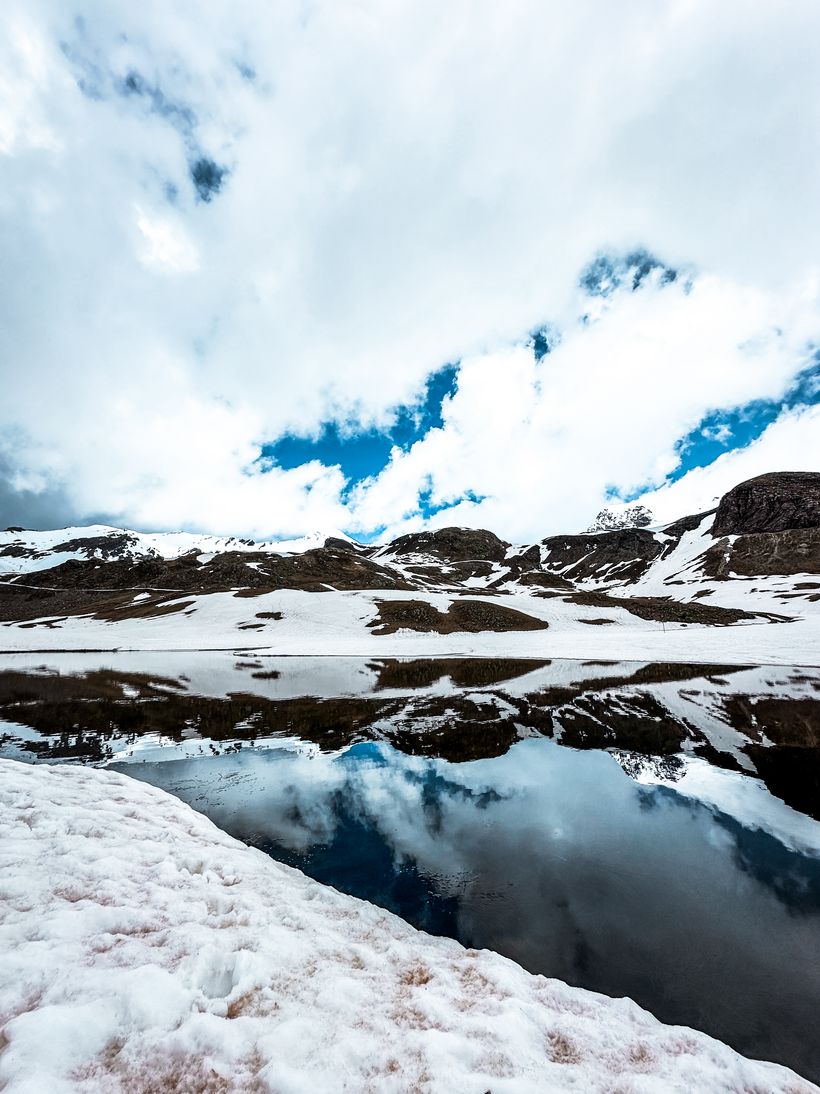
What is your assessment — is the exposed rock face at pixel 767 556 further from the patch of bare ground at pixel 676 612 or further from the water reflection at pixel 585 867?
the water reflection at pixel 585 867

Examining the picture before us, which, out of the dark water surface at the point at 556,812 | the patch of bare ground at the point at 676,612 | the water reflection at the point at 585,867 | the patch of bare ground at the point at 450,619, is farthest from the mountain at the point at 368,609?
the water reflection at the point at 585,867

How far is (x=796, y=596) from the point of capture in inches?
3718

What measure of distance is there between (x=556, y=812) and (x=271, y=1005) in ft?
27.1

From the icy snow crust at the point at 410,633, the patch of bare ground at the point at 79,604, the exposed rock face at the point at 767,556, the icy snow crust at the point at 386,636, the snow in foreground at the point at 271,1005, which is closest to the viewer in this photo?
the snow in foreground at the point at 271,1005

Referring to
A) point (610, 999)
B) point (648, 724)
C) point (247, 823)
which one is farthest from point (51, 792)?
point (648, 724)

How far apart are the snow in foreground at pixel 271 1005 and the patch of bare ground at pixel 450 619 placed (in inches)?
2182

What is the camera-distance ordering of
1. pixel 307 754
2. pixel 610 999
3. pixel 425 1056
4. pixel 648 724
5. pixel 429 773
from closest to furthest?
pixel 425 1056 < pixel 610 999 < pixel 429 773 < pixel 307 754 < pixel 648 724

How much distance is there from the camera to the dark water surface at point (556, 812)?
21.5 ft

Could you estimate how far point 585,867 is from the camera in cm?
880

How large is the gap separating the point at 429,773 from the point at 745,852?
25.6 ft

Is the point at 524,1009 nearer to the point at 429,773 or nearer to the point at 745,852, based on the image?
the point at 745,852

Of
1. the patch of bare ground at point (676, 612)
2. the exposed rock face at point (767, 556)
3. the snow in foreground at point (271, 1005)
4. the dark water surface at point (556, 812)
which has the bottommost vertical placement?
the patch of bare ground at point (676, 612)

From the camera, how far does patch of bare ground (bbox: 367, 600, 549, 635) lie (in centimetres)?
6431

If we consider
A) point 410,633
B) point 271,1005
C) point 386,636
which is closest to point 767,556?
point 410,633
